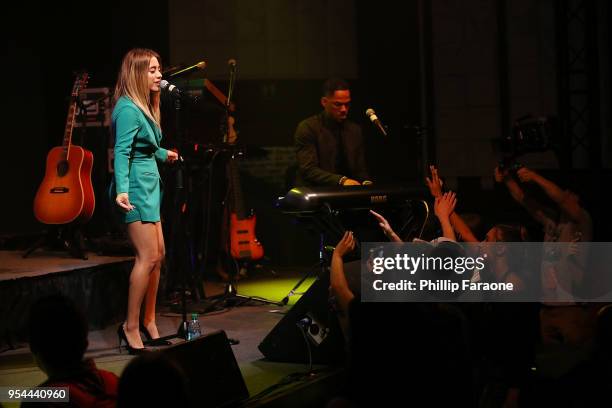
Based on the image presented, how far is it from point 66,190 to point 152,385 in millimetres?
4057

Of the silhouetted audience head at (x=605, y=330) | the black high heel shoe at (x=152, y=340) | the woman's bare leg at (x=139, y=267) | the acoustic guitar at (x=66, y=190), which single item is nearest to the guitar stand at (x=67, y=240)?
the acoustic guitar at (x=66, y=190)

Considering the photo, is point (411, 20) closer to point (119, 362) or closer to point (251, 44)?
point (251, 44)

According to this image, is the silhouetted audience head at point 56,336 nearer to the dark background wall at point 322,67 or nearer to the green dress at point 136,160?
the green dress at point 136,160

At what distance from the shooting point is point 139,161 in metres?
4.19

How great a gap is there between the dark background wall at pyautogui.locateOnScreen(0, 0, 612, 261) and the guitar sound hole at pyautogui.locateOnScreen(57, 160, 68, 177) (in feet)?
5.53

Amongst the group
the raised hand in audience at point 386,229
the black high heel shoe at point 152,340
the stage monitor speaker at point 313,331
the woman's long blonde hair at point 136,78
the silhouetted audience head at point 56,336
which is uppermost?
the woman's long blonde hair at point 136,78

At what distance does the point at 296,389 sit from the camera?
10.8 ft

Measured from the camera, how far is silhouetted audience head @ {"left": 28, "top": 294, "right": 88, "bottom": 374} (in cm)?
223

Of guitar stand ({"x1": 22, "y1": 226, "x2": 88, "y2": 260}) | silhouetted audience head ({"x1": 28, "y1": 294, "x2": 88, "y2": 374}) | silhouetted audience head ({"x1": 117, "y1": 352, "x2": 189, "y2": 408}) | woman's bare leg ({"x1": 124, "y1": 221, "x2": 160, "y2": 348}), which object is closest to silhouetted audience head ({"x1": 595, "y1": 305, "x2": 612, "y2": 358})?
silhouetted audience head ({"x1": 117, "y1": 352, "x2": 189, "y2": 408})

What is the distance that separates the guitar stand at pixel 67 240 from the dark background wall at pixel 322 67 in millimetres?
1609

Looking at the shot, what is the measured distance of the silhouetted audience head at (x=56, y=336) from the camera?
2232mm

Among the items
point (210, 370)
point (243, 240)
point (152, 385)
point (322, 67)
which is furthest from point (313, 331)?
point (322, 67)

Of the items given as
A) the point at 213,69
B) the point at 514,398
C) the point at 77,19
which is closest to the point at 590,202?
the point at 514,398

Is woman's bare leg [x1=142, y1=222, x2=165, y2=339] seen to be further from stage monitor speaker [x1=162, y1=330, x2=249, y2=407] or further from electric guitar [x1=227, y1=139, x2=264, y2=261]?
electric guitar [x1=227, y1=139, x2=264, y2=261]
